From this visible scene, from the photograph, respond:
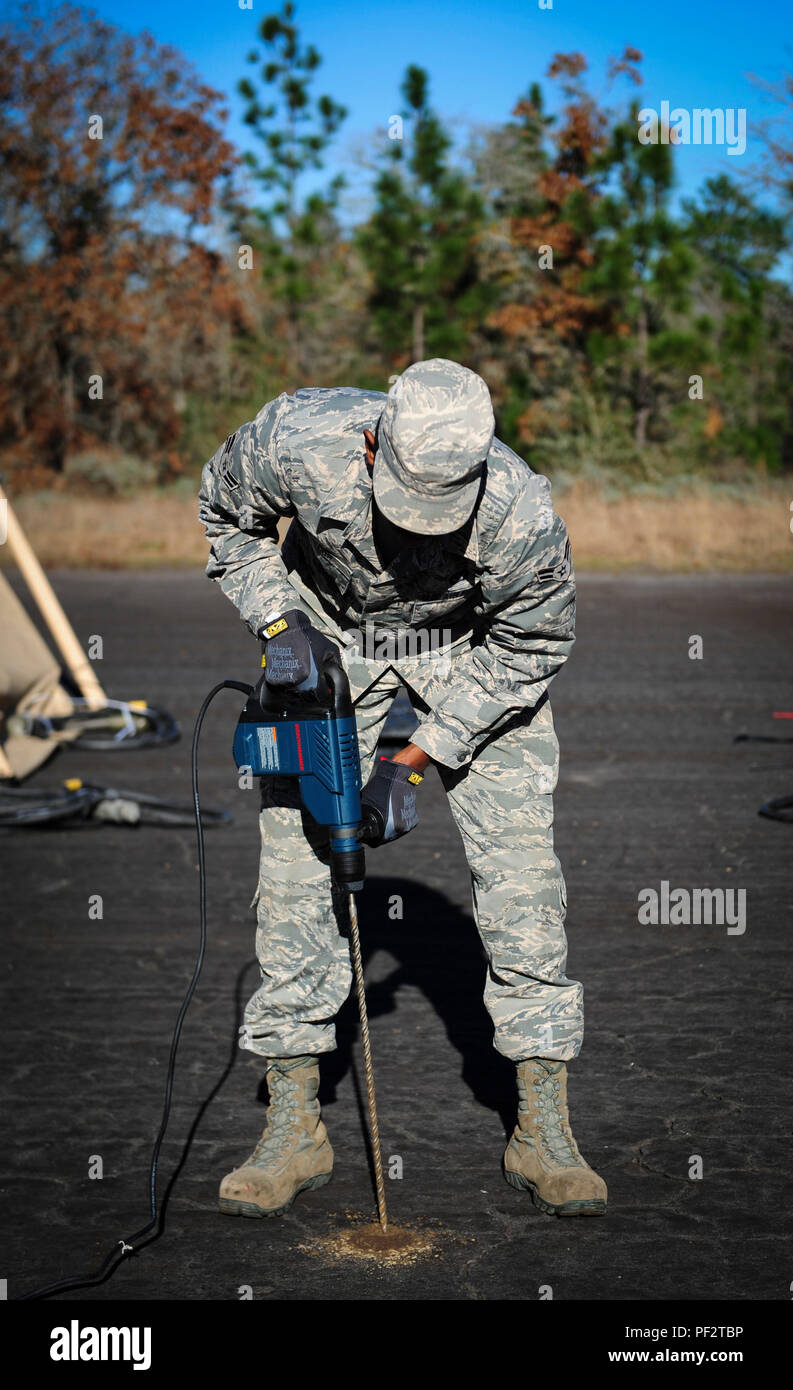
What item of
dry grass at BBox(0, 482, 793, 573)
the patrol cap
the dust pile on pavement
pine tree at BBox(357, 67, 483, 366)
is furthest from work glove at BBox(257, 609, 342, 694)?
pine tree at BBox(357, 67, 483, 366)

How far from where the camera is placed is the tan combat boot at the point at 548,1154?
11.7ft

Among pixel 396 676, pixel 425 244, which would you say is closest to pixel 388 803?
pixel 396 676

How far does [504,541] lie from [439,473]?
0.32 m

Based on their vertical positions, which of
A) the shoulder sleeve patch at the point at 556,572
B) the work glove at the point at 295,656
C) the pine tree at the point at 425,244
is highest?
the pine tree at the point at 425,244

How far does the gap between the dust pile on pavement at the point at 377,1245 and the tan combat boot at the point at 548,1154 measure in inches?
11.8

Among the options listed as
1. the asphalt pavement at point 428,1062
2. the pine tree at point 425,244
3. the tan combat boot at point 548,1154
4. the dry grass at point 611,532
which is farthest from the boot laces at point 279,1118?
the pine tree at point 425,244

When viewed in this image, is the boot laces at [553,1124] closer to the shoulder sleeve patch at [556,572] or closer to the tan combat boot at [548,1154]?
the tan combat boot at [548,1154]

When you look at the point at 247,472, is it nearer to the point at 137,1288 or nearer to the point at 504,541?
the point at 504,541

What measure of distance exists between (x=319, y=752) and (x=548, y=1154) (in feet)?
3.79

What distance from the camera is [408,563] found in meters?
3.49

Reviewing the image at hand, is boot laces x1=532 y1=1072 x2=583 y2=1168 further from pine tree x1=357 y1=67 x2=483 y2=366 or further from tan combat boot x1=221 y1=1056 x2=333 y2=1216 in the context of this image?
pine tree x1=357 y1=67 x2=483 y2=366

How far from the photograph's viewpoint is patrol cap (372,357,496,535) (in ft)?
10.2

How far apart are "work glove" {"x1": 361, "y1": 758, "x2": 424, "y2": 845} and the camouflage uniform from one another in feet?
0.34

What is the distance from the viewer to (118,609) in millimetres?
16969
